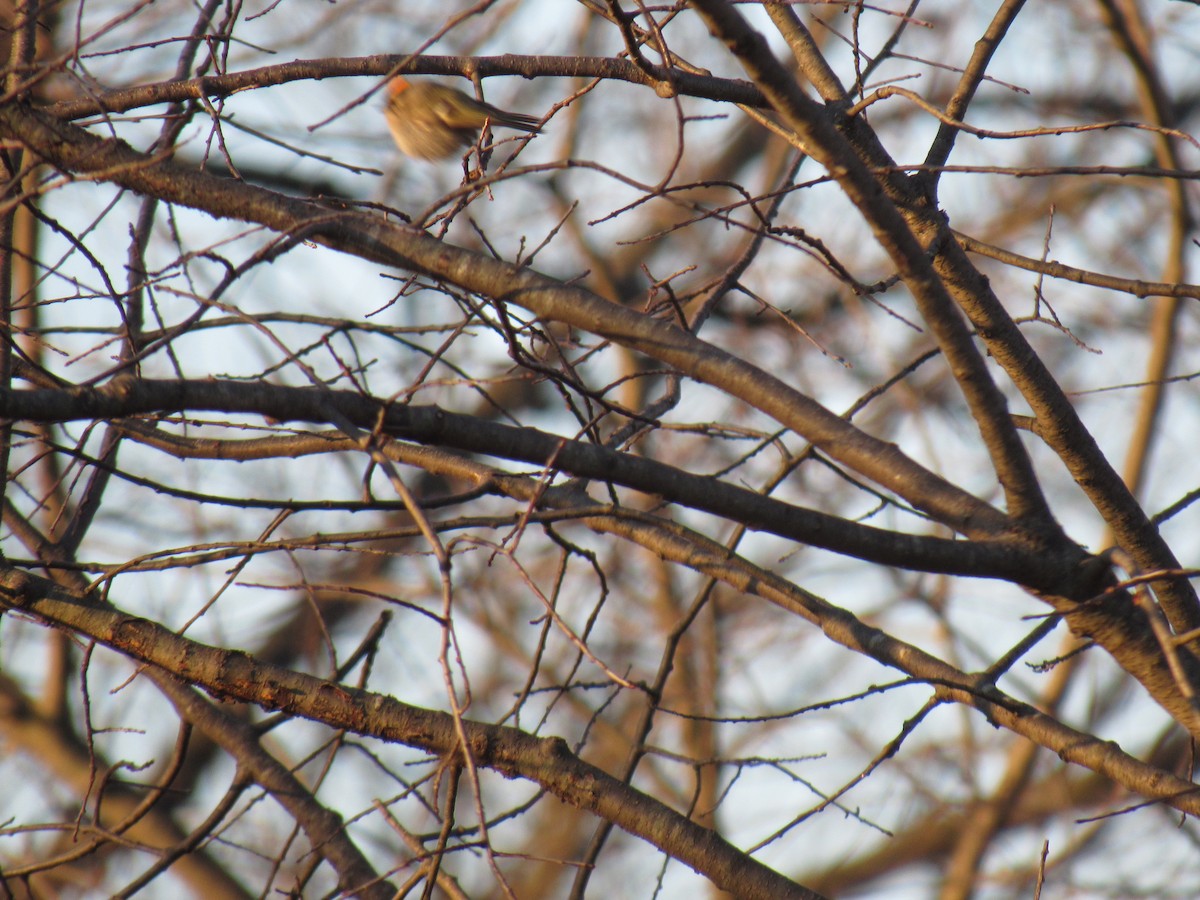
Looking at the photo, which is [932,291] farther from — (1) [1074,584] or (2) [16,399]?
(2) [16,399]

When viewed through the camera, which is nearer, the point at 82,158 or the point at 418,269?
the point at 418,269

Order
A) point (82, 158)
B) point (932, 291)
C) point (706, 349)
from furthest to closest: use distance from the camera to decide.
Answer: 1. point (82, 158)
2. point (706, 349)
3. point (932, 291)

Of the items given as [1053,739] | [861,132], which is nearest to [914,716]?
[1053,739]

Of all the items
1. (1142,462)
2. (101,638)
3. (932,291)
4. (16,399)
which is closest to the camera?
(16,399)

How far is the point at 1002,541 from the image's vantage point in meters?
1.63

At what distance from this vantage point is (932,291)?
1546 mm

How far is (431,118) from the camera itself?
14.8 feet

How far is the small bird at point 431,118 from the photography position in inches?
174

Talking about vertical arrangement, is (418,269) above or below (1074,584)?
above

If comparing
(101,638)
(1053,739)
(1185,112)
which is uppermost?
(1185,112)

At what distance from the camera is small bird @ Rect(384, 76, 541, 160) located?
4410mm

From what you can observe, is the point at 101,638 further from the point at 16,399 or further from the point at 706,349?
the point at 706,349

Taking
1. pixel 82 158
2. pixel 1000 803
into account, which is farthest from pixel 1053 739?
pixel 1000 803

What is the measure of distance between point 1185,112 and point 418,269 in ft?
30.5
